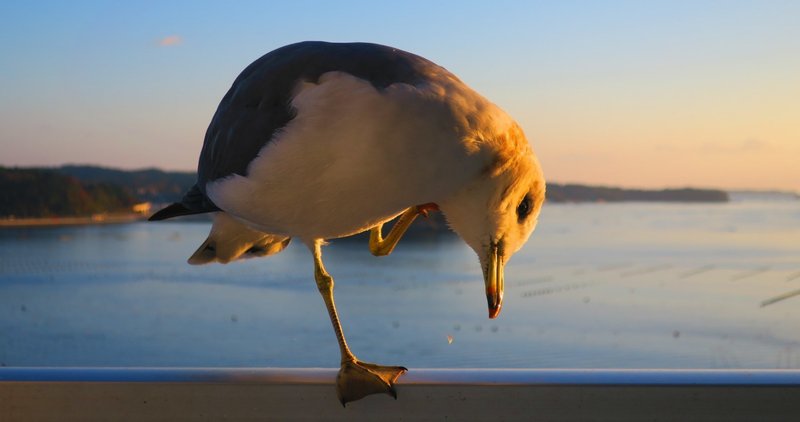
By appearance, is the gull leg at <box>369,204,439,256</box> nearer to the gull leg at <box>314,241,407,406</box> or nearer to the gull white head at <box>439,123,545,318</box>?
the gull leg at <box>314,241,407,406</box>

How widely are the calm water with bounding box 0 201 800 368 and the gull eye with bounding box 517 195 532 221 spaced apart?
54825 millimetres

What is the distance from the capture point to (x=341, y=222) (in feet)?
6.54

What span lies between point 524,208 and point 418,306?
7975 cm

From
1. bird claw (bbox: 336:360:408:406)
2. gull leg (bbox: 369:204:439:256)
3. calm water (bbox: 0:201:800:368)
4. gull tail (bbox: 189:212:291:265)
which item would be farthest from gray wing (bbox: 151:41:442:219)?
calm water (bbox: 0:201:800:368)

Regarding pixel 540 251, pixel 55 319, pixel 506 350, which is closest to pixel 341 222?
pixel 506 350

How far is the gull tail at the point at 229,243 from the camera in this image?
257 centimetres

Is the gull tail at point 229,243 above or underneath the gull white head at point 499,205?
underneath

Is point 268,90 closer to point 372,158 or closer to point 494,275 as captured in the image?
point 372,158

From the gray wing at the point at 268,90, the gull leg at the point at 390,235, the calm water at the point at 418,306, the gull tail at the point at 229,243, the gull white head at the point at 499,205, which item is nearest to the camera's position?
the gull white head at the point at 499,205

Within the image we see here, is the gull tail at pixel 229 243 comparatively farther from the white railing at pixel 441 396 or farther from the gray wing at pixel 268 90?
the white railing at pixel 441 396

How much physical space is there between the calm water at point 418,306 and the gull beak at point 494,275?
5475 centimetres

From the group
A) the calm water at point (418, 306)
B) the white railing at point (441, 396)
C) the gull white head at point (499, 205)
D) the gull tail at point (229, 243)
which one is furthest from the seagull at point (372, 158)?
the calm water at point (418, 306)

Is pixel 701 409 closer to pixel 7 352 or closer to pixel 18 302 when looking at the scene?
pixel 7 352

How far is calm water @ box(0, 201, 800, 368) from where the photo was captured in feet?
219
